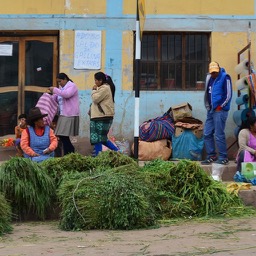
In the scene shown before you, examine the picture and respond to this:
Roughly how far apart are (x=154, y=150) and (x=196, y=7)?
2.82 m

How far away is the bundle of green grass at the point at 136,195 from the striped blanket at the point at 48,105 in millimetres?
3032

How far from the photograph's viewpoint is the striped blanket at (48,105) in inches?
441

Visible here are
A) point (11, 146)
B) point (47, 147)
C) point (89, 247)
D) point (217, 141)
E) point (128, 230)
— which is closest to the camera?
point (89, 247)

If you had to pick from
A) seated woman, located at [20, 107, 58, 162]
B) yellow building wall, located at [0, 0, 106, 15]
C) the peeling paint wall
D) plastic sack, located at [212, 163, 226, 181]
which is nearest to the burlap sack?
the peeling paint wall

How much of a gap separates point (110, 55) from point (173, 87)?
1.34m

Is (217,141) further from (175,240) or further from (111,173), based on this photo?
(175,240)

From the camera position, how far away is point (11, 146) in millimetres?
11438

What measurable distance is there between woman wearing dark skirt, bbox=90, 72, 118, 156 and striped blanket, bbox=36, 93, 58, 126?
0.97m

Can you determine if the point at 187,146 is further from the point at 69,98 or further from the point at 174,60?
the point at 69,98

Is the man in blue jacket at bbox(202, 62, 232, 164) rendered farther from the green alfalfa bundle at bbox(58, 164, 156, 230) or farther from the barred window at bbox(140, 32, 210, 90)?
the green alfalfa bundle at bbox(58, 164, 156, 230)

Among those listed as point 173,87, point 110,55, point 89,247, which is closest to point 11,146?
point 110,55

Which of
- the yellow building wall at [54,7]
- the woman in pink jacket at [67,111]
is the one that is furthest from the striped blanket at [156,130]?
the yellow building wall at [54,7]

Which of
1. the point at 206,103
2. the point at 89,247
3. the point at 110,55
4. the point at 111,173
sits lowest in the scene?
the point at 89,247

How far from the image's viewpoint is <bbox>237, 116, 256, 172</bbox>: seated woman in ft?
32.1
